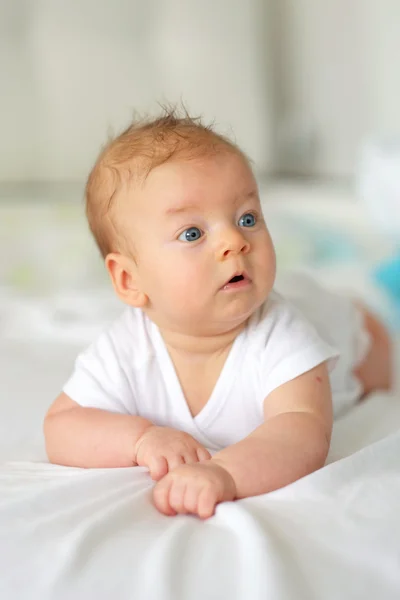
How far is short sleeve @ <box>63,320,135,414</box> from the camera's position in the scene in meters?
0.90

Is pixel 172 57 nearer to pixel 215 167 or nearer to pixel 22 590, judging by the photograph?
pixel 215 167

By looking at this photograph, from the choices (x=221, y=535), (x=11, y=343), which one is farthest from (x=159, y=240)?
(x=11, y=343)

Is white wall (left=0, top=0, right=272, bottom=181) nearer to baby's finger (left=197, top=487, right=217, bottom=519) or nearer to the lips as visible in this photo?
the lips

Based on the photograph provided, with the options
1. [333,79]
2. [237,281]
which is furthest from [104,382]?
[333,79]

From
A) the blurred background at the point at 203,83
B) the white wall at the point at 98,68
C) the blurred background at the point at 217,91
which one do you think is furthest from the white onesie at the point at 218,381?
the white wall at the point at 98,68

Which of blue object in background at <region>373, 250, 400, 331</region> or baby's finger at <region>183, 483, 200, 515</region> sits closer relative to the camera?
baby's finger at <region>183, 483, 200, 515</region>

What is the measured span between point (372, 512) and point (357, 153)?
2.10 metres

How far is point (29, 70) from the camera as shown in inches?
98.8

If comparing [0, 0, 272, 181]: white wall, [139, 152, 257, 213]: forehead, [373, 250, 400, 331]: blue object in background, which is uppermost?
[139, 152, 257, 213]: forehead

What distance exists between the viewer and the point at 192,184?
81 centimetres

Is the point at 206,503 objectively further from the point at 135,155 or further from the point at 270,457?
the point at 135,155

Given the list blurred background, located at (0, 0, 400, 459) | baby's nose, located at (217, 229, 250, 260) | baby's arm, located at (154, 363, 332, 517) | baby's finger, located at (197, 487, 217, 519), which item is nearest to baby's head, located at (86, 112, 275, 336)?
baby's nose, located at (217, 229, 250, 260)

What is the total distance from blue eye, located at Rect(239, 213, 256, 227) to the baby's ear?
13 centimetres

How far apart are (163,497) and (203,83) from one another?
2.08 meters
